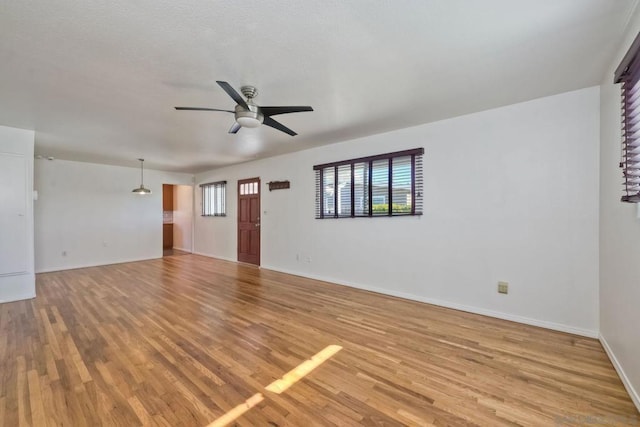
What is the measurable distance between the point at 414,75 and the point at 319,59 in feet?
3.12

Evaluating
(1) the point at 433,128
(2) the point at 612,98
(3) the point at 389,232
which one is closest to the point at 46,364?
(3) the point at 389,232

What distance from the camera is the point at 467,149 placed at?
12.0ft

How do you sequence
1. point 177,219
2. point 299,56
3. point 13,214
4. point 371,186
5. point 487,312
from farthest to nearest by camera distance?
point 177,219 < point 371,186 < point 13,214 < point 487,312 < point 299,56

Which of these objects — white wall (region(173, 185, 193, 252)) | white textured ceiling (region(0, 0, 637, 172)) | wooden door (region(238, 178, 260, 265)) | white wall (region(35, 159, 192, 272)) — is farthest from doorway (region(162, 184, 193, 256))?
white textured ceiling (region(0, 0, 637, 172))

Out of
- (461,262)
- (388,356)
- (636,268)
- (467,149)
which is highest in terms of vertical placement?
(467,149)

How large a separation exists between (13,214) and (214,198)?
171 inches

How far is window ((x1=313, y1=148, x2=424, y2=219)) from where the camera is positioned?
13.6 feet

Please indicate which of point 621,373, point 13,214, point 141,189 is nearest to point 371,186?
point 621,373

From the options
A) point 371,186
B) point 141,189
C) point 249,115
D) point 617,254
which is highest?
point 249,115

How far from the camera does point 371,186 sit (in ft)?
15.1

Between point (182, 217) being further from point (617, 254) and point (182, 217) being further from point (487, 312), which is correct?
point (617, 254)

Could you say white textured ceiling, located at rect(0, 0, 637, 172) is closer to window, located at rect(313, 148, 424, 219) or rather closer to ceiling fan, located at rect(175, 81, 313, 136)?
ceiling fan, located at rect(175, 81, 313, 136)

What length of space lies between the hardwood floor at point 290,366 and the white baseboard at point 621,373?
5cm

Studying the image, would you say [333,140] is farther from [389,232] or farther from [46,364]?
[46,364]
